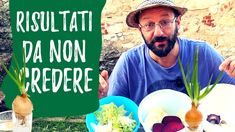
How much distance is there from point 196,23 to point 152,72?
1.57 ft

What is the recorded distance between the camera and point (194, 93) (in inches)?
161

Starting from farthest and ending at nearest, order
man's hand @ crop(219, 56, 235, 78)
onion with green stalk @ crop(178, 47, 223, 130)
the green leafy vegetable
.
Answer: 1. man's hand @ crop(219, 56, 235, 78)
2. the green leafy vegetable
3. onion with green stalk @ crop(178, 47, 223, 130)

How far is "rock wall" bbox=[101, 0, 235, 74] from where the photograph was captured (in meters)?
4.41

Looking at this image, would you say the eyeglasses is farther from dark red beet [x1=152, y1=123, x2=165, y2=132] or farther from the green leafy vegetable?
dark red beet [x1=152, y1=123, x2=165, y2=132]

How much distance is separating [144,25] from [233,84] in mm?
782

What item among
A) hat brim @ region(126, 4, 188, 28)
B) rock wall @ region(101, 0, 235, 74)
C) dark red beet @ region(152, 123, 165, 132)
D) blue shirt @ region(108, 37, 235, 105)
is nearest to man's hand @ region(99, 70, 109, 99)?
blue shirt @ region(108, 37, 235, 105)

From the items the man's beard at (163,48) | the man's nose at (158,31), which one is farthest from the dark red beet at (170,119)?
the man's nose at (158,31)

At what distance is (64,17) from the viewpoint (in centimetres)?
439

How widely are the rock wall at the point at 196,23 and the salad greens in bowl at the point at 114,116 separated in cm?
38

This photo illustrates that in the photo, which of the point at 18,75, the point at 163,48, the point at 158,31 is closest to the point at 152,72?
the point at 163,48

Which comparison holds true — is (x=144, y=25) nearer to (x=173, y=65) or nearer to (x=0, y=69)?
(x=173, y=65)

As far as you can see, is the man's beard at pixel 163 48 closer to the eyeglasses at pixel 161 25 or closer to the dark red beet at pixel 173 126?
the eyeglasses at pixel 161 25

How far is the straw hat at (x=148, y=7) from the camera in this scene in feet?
14.1

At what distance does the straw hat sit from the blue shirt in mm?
189
